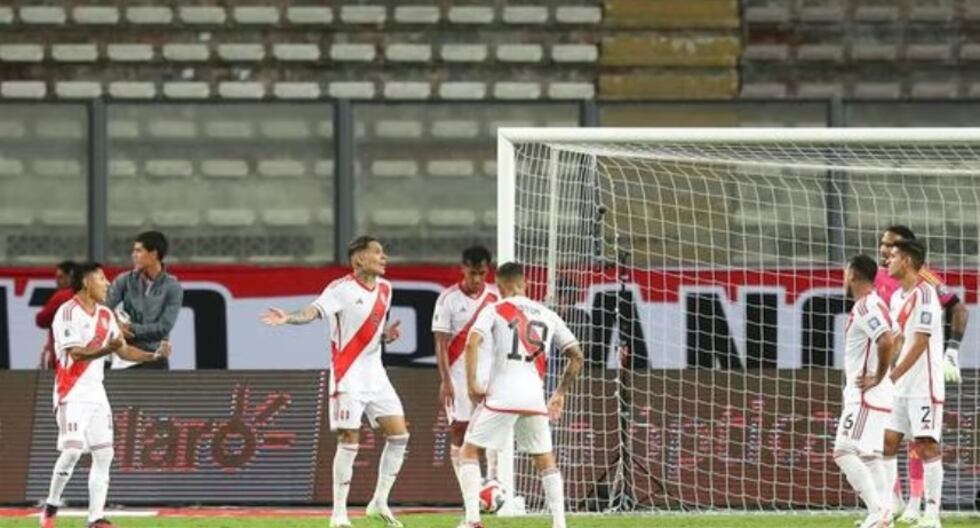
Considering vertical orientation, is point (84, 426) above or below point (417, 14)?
below

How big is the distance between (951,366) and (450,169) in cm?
563

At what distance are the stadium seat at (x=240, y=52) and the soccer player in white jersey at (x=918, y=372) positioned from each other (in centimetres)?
998

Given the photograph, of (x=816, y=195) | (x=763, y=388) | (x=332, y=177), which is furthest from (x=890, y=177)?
(x=332, y=177)

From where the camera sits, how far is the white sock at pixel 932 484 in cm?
1508

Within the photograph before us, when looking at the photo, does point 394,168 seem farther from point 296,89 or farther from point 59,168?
point 296,89

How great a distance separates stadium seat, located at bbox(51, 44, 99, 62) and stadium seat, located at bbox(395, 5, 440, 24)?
2.84 meters

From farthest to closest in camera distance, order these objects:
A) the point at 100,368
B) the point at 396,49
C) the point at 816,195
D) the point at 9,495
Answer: the point at 396,49, the point at 816,195, the point at 9,495, the point at 100,368

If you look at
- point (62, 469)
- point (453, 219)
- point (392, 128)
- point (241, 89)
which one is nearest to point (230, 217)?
point (392, 128)

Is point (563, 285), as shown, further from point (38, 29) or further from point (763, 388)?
point (38, 29)

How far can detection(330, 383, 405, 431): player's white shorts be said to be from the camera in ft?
50.5

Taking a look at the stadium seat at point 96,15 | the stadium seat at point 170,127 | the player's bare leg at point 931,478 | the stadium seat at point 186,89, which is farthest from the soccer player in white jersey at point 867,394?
the stadium seat at point 96,15

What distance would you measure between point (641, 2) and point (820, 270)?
5.78m

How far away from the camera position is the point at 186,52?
2378 cm

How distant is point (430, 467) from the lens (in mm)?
18172
